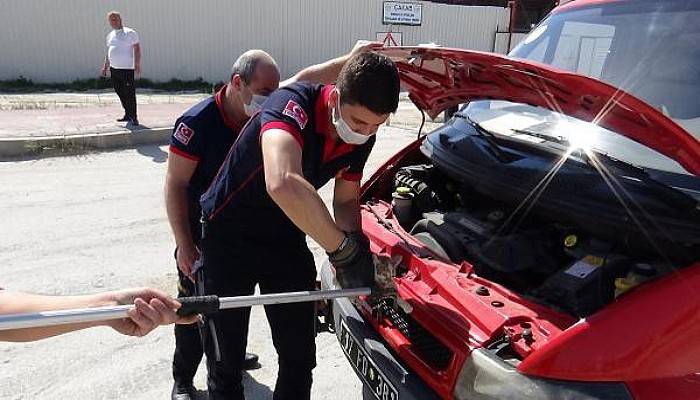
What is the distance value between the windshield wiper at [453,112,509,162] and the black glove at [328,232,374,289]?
80 centimetres

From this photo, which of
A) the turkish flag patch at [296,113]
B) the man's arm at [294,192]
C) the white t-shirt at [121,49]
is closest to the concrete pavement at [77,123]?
the white t-shirt at [121,49]

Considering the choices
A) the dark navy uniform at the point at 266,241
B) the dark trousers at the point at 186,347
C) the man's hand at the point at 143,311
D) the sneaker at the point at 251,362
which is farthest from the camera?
the sneaker at the point at 251,362

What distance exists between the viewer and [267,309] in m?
2.46

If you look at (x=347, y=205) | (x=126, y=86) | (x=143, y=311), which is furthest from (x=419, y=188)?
(x=126, y=86)

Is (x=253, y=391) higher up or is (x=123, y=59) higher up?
(x=123, y=59)

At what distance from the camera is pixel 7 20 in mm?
14477

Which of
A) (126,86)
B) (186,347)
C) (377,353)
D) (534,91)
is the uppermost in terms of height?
(534,91)

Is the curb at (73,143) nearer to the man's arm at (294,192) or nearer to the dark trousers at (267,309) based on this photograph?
the dark trousers at (267,309)

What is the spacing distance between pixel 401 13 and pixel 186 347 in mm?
17422

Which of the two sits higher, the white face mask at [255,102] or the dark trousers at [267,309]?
the white face mask at [255,102]

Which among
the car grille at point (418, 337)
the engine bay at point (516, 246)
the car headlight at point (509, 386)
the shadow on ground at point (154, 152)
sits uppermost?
the engine bay at point (516, 246)

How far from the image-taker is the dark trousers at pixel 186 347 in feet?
9.20

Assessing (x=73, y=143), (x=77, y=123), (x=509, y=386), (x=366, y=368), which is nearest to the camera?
(x=509, y=386)

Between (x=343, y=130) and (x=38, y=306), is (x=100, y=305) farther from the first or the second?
(x=343, y=130)
